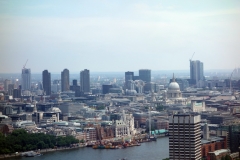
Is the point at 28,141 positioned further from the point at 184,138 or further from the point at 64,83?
the point at 64,83

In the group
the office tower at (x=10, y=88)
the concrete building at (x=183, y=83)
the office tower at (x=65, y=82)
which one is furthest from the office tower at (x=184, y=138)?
the office tower at (x=65, y=82)

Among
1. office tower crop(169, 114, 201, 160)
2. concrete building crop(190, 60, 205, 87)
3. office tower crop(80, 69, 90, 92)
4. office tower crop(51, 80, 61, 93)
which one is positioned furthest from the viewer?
office tower crop(80, 69, 90, 92)

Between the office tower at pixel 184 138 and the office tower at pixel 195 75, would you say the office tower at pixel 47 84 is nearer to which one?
the office tower at pixel 195 75

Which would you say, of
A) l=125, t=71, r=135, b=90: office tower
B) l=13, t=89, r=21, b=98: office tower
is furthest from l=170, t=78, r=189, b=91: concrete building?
l=13, t=89, r=21, b=98: office tower

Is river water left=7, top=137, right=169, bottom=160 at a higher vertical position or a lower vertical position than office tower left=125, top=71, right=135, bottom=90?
lower

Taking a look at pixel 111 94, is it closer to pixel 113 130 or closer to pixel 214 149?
pixel 113 130

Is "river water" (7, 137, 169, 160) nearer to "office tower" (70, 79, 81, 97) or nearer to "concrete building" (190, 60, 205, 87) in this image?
"office tower" (70, 79, 81, 97)

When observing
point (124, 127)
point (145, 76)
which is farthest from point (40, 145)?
point (145, 76)
